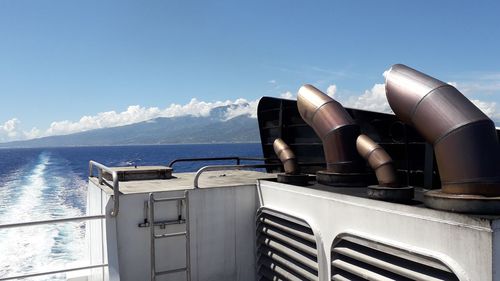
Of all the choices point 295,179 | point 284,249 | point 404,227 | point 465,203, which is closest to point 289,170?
point 295,179

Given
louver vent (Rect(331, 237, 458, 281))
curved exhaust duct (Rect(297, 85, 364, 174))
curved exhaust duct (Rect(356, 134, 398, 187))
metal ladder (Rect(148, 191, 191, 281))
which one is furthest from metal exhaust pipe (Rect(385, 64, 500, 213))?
metal ladder (Rect(148, 191, 191, 281))

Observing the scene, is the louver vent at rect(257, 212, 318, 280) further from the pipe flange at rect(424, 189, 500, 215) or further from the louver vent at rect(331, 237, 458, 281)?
the pipe flange at rect(424, 189, 500, 215)

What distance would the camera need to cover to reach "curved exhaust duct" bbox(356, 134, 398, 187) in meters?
6.92

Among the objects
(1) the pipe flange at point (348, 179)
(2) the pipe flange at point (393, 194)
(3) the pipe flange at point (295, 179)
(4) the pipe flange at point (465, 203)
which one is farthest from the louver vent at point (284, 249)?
(4) the pipe flange at point (465, 203)

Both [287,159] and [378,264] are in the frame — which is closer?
[378,264]

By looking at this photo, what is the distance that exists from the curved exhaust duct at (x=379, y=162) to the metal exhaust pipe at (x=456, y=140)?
1.06 metres

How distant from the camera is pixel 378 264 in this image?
5.77 m

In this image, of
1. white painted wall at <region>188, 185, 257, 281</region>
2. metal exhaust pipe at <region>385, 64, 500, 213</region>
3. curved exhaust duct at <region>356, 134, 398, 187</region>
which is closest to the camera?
metal exhaust pipe at <region>385, 64, 500, 213</region>

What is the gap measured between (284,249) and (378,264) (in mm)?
2779

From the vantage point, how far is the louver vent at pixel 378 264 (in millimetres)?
5070

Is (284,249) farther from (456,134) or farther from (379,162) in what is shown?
(456,134)

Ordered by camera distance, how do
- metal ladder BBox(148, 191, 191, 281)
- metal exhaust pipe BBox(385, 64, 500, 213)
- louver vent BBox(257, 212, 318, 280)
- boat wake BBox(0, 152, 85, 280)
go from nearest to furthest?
metal exhaust pipe BBox(385, 64, 500, 213) → louver vent BBox(257, 212, 318, 280) → metal ladder BBox(148, 191, 191, 281) → boat wake BBox(0, 152, 85, 280)

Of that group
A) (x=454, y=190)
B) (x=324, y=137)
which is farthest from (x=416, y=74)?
(x=324, y=137)

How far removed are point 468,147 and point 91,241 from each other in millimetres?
9072
